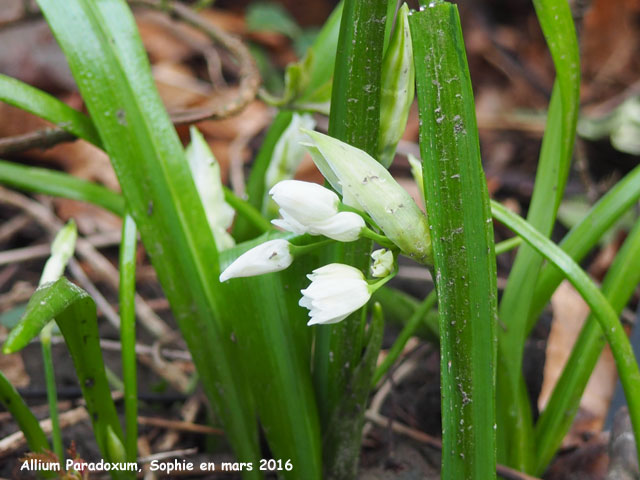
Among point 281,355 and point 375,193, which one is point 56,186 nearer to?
point 281,355

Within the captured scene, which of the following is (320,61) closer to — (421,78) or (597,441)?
(421,78)

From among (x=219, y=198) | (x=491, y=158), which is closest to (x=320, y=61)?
(x=219, y=198)

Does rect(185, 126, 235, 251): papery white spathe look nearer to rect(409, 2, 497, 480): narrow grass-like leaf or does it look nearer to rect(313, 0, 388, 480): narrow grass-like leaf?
rect(313, 0, 388, 480): narrow grass-like leaf

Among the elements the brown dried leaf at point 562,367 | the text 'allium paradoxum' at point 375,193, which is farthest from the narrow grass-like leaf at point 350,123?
the brown dried leaf at point 562,367

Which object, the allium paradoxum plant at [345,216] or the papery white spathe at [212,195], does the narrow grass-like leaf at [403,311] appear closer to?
the papery white spathe at [212,195]

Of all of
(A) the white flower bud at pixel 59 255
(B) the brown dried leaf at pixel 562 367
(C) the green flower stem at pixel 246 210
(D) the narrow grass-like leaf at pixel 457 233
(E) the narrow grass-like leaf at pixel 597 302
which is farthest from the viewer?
(B) the brown dried leaf at pixel 562 367

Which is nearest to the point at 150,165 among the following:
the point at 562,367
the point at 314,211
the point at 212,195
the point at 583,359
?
the point at 212,195

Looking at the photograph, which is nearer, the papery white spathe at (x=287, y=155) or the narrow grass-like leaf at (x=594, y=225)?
the narrow grass-like leaf at (x=594, y=225)
